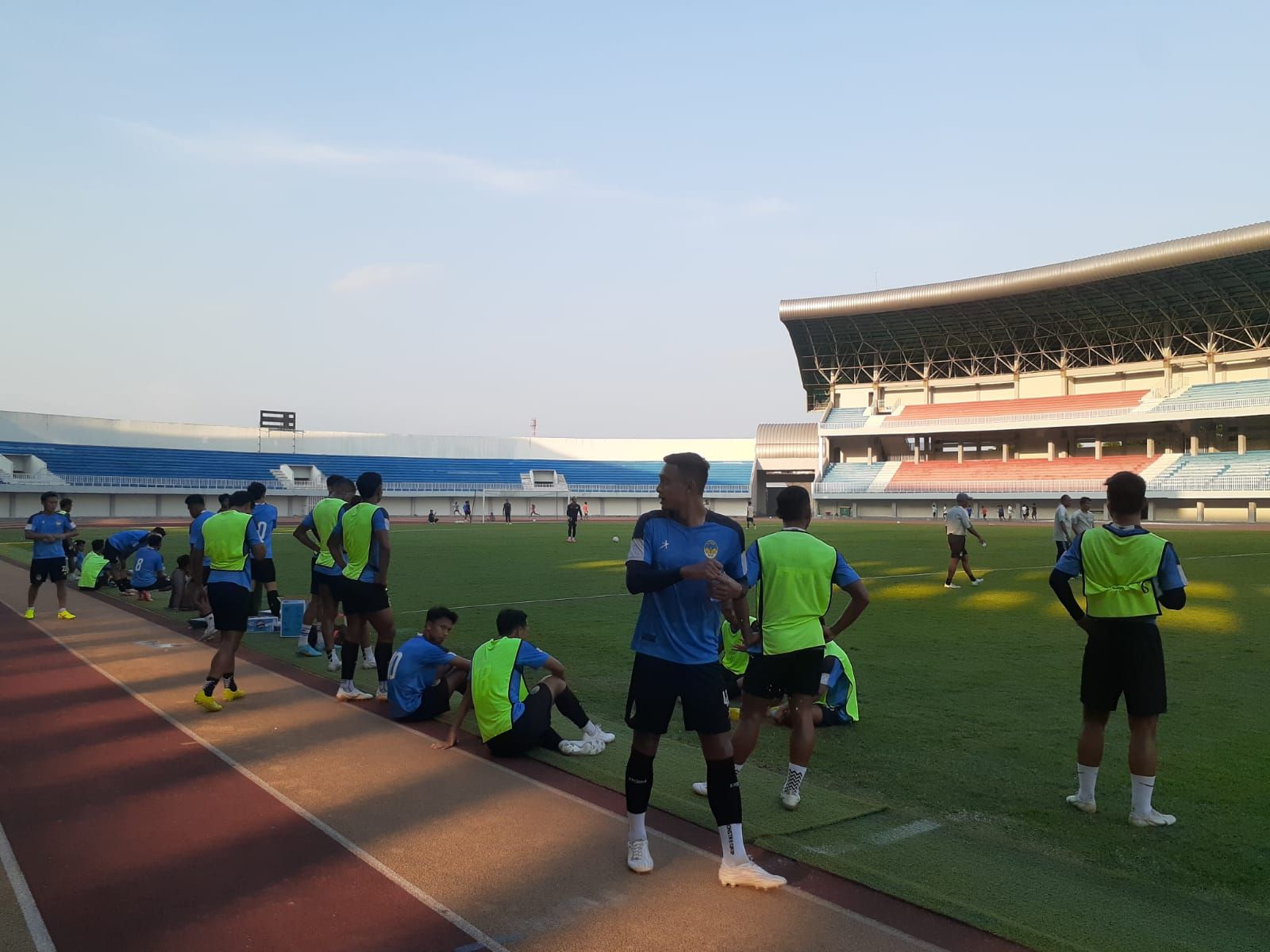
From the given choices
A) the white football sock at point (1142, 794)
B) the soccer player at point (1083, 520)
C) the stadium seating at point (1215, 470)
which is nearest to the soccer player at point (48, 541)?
the white football sock at point (1142, 794)

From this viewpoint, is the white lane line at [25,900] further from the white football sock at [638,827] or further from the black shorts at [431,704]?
the black shorts at [431,704]

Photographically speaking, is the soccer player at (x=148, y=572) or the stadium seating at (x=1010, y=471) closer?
the soccer player at (x=148, y=572)

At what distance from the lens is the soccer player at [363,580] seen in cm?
823

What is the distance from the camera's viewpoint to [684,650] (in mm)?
4320

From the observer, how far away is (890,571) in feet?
68.4

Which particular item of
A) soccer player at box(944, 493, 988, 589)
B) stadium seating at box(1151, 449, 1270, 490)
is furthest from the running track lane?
stadium seating at box(1151, 449, 1270, 490)

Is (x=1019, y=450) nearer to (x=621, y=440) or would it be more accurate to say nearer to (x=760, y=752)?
(x=621, y=440)

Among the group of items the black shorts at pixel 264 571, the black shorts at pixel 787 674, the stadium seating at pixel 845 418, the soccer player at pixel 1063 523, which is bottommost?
the black shorts at pixel 264 571

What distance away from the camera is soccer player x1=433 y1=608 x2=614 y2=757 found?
632 cm

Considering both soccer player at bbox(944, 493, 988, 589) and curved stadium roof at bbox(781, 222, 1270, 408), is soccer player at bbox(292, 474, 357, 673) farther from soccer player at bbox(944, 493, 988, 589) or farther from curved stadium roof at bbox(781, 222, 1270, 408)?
curved stadium roof at bbox(781, 222, 1270, 408)

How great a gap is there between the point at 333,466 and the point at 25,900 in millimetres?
74887

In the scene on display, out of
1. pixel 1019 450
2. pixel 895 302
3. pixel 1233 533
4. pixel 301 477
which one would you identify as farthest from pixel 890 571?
pixel 301 477

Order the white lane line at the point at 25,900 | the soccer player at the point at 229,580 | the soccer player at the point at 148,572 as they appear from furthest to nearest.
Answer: the soccer player at the point at 148,572, the soccer player at the point at 229,580, the white lane line at the point at 25,900

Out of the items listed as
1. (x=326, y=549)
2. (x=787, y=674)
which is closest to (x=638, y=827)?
(x=787, y=674)
